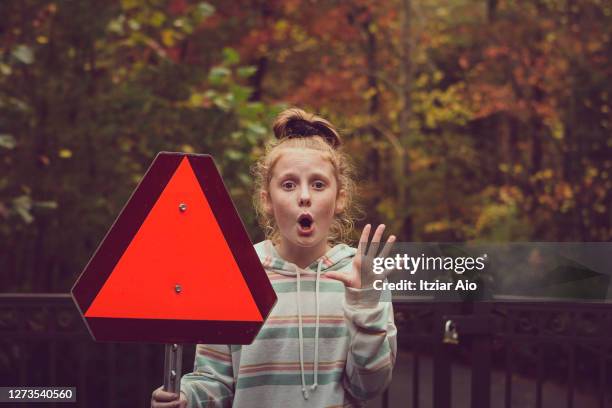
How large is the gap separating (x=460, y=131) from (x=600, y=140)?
13337 millimetres

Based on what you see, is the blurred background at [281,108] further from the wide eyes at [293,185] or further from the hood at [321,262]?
the wide eyes at [293,185]

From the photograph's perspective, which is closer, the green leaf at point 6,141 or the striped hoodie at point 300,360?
the striped hoodie at point 300,360

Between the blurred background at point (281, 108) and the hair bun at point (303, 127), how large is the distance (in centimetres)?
74

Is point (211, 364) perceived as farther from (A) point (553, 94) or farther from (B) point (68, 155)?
(A) point (553, 94)

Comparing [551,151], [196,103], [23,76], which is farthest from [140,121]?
[551,151]

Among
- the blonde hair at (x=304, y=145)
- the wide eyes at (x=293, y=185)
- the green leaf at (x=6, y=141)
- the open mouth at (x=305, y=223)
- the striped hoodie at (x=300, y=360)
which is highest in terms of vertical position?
the green leaf at (x=6, y=141)

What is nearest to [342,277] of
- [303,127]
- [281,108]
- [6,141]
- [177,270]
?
[177,270]

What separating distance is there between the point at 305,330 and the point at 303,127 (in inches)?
23.9

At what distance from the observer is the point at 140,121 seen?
7.69m

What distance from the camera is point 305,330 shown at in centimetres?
231

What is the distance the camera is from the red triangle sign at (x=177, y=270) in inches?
73.5

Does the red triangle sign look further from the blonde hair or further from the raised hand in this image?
the blonde hair

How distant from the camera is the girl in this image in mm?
2209

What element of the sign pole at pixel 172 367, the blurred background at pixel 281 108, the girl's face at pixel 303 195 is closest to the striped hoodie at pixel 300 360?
the girl's face at pixel 303 195
